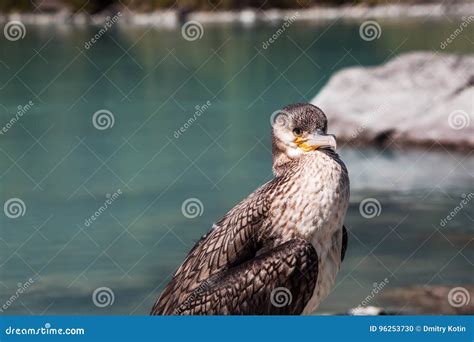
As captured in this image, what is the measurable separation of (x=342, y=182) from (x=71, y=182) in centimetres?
883

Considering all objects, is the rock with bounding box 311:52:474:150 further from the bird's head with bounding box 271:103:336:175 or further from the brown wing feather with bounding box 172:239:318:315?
the brown wing feather with bounding box 172:239:318:315

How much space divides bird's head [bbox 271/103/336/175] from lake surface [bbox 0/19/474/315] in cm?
417

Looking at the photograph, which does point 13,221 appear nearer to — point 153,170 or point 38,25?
point 153,170

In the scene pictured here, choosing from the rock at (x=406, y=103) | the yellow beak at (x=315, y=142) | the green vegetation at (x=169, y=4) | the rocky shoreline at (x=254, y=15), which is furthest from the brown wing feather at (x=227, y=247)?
the rocky shoreline at (x=254, y=15)

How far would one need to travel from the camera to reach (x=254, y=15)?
47250 mm

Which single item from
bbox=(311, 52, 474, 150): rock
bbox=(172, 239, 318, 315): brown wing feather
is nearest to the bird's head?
bbox=(172, 239, 318, 315): brown wing feather

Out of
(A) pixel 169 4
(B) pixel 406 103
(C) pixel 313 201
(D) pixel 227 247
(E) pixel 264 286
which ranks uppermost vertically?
(A) pixel 169 4

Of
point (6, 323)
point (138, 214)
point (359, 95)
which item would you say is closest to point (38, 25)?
point (359, 95)

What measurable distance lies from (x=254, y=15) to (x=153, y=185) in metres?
32.4

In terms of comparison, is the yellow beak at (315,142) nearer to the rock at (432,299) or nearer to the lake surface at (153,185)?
the rock at (432,299)

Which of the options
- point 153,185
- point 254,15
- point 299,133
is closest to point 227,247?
point 299,133

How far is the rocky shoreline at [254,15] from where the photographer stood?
1587 inches

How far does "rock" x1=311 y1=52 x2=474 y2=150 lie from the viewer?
1662cm

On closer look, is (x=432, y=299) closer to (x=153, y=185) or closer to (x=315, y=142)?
(x=315, y=142)
